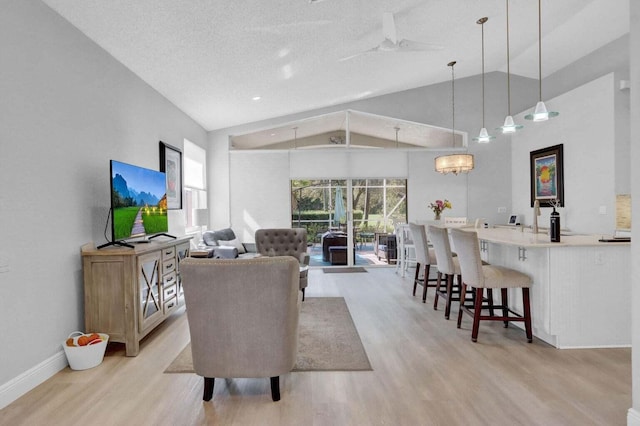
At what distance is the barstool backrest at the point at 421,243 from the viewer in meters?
4.56

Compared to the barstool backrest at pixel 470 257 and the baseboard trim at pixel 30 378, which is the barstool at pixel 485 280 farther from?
the baseboard trim at pixel 30 378

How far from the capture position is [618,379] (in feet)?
8.25

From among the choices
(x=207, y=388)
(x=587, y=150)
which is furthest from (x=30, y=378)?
(x=587, y=150)

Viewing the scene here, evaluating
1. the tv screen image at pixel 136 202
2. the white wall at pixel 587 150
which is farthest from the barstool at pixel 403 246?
the tv screen image at pixel 136 202

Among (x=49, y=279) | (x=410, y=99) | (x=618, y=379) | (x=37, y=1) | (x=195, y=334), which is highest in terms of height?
(x=410, y=99)

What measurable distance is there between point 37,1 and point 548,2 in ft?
16.6

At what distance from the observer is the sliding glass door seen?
744 cm

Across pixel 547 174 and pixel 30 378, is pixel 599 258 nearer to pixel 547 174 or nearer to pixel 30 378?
pixel 547 174

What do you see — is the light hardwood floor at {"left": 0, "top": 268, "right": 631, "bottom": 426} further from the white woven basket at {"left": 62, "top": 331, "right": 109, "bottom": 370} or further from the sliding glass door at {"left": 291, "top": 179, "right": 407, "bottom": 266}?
the sliding glass door at {"left": 291, "top": 179, "right": 407, "bottom": 266}

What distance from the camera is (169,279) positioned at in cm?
378

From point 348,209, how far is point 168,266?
168 inches

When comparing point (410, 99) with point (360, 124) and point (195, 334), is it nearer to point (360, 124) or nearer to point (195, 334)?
point (360, 124)

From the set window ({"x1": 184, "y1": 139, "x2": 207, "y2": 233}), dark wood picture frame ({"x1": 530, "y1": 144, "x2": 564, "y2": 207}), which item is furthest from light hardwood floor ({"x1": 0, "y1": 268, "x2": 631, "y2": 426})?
dark wood picture frame ({"x1": 530, "y1": 144, "x2": 564, "y2": 207})

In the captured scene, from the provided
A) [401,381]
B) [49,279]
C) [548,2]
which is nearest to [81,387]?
[49,279]
